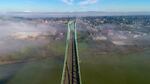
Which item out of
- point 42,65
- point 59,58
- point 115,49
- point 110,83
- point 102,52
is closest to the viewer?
point 110,83

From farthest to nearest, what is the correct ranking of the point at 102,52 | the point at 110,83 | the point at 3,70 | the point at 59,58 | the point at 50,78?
the point at 102,52 < the point at 59,58 < the point at 3,70 < the point at 50,78 < the point at 110,83

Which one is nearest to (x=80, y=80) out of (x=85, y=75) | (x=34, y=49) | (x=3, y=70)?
(x=85, y=75)

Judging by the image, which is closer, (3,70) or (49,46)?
(3,70)

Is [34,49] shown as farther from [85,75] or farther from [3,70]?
[85,75]

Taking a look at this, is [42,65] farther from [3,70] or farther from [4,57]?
[4,57]

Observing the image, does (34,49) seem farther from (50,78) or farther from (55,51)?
(50,78)

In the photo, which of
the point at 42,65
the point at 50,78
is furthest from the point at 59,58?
the point at 50,78

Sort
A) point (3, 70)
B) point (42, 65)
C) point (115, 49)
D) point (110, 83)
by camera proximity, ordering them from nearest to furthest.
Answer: point (110, 83), point (3, 70), point (42, 65), point (115, 49)

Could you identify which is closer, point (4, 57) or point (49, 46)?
point (4, 57)

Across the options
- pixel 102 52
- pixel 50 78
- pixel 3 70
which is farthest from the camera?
pixel 102 52
